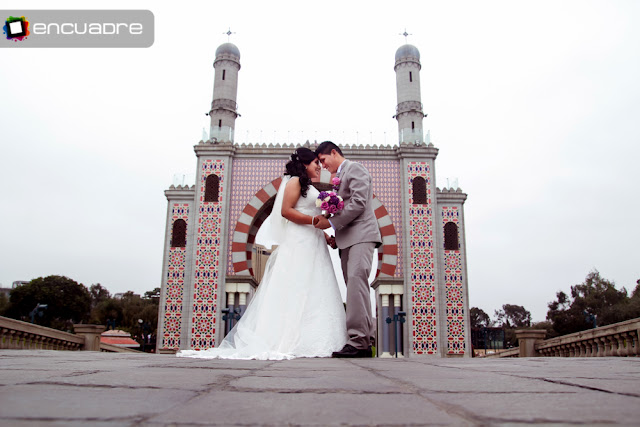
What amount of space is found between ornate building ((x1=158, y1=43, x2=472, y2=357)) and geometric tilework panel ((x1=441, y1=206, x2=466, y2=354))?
25 mm

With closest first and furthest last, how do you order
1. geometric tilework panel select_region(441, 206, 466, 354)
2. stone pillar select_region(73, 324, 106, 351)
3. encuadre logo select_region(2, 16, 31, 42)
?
1. encuadre logo select_region(2, 16, 31, 42)
2. stone pillar select_region(73, 324, 106, 351)
3. geometric tilework panel select_region(441, 206, 466, 354)

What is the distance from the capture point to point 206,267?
42.8ft

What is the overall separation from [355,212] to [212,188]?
32.7 feet

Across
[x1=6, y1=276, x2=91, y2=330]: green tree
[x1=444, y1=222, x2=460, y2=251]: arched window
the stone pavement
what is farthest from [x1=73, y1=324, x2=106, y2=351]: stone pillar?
[x1=6, y1=276, x2=91, y2=330]: green tree

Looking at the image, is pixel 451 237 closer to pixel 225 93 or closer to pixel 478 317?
pixel 225 93

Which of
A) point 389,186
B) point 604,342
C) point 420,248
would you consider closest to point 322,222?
point 604,342

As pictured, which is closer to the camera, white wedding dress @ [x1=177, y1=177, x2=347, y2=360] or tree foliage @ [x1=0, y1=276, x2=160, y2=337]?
white wedding dress @ [x1=177, y1=177, x2=347, y2=360]

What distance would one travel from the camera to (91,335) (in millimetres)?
11055

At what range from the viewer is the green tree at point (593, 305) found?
2977cm

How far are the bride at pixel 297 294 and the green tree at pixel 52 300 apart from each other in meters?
33.9

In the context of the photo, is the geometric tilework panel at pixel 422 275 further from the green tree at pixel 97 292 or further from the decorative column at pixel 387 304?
the green tree at pixel 97 292

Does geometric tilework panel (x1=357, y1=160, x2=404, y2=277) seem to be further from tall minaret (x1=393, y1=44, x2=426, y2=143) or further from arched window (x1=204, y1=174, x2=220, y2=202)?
arched window (x1=204, y1=174, x2=220, y2=202)

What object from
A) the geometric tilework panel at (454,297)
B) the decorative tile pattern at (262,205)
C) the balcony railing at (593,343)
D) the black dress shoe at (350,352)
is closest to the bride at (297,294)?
the black dress shoe at (350,352)

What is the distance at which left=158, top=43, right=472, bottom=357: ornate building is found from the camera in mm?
12805
